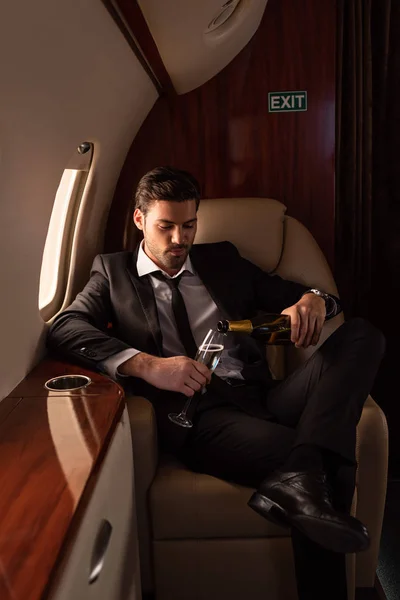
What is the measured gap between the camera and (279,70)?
10.4 feet

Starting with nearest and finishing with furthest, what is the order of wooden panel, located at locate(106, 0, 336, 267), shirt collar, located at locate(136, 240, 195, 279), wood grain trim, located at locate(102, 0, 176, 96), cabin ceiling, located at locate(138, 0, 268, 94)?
wood grain trim, located at locate(102, 0, 176, 96) → cabin ceiling, located at locate(138, 0, 268, 94) → shirt collar, located at locate(136, 240, 195, 279) → wooden panel, located at locate(106, 0, 336, 267)

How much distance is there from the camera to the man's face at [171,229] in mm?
2477

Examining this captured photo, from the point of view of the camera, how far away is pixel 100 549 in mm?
1495

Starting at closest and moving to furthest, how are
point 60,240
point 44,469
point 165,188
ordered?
1. point 44,469
2. point 165,188
3. point 60,240

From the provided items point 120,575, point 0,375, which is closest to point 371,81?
point 0,375

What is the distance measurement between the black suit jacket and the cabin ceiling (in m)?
0.78

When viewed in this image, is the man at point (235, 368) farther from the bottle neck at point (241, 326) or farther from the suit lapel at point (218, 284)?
the bottle neck at point (241, 326)

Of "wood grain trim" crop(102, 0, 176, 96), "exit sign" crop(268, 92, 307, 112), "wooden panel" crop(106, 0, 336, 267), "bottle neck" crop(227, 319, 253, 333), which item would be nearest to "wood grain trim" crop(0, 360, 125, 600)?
"bottle neck" crop(227, 319, 253, 333)

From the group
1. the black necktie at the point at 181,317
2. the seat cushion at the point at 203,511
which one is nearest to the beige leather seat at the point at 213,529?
the seat cushion at the point at 203,511

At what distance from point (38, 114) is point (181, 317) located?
99 cm

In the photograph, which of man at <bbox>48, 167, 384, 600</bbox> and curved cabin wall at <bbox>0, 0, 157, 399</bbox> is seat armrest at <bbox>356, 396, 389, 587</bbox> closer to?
man at <bbox>48, 167, 384, 600</bbox>

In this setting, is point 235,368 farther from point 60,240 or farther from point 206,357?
point 60,240

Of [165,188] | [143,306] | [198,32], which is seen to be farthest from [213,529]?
[198,32]

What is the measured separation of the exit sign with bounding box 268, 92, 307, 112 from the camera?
3176 millimetres
